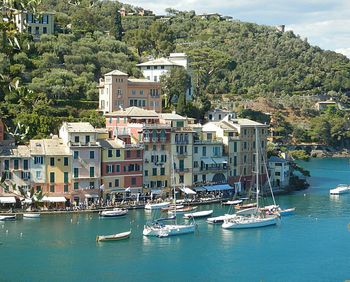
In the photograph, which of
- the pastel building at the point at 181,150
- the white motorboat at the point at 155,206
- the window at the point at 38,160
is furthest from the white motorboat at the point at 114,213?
the pastel building at the point at 181,150

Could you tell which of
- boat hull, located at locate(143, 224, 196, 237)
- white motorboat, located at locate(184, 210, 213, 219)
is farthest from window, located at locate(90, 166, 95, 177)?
boat hull, located at locate(143, 224, 196, 237)

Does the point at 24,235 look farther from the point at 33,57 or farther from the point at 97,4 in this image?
the point at 97,4

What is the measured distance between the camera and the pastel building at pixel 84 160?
1351 inches

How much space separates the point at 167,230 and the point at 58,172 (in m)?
7.42

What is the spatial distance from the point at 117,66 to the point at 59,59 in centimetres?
456

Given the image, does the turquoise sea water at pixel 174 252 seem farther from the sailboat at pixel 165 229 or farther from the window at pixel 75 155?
the window at pixel 75 155

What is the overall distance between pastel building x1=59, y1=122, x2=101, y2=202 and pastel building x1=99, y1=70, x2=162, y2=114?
9.63 m

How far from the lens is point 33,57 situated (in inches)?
1991

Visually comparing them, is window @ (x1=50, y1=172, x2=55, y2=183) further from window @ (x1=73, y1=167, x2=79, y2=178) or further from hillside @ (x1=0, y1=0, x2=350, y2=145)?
hillside @ (x1=0, y1=0, x2=350, y2=145)

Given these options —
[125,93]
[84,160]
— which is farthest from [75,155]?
[125,93]

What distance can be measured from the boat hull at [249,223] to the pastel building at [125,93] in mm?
15145

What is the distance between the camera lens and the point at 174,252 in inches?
1043

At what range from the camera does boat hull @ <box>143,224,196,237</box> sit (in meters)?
29.0

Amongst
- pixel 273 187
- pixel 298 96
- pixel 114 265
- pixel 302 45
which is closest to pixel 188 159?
pixel 273 187
